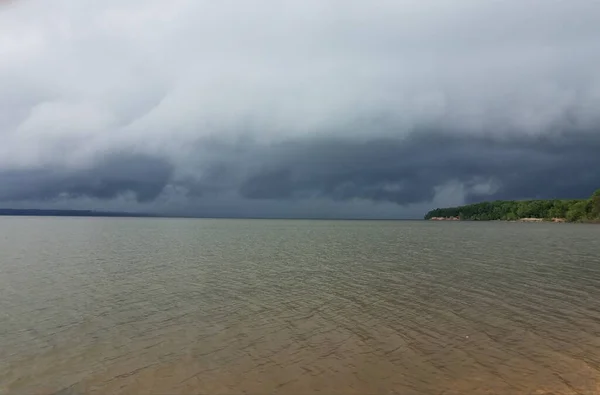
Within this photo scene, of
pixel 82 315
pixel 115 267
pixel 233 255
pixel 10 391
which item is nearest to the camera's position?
pixel 10 391

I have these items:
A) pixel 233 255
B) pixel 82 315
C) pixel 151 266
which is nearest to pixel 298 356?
pixel 82 315

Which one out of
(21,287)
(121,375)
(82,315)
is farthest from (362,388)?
(21,287)

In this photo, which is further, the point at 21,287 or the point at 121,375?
the point at 21,287

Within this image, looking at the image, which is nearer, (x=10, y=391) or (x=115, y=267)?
(x=10, y=391)

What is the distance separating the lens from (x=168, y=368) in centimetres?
1825

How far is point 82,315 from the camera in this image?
2750 centimetres

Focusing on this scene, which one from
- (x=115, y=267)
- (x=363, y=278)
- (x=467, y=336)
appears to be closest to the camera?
→ (x=467, y=336)

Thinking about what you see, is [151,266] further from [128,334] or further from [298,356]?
[298,356]

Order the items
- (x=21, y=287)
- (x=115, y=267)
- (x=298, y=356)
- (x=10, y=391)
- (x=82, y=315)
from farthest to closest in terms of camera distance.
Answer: (x=115, y=267), (x=21, y=287), (x=82, y=315), (x=298, y=356), (x=10, y=391)

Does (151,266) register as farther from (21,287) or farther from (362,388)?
(362,388)

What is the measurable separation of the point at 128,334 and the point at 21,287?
69.5 ft

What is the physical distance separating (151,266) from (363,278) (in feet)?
89.6

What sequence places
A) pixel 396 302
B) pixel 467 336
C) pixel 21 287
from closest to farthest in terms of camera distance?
pixel 467 336 → pixel 396 302 → pixel 21 287

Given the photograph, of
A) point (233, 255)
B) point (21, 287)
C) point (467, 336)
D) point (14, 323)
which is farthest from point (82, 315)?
point (233, 255)
